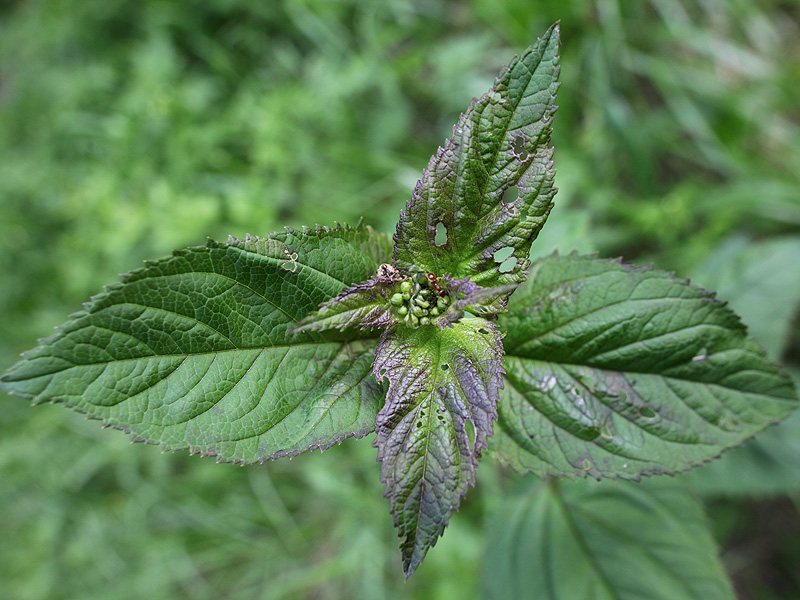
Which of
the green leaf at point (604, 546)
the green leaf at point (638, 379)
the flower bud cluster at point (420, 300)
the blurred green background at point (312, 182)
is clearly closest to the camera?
the flower bud cluster at point (420, 300)

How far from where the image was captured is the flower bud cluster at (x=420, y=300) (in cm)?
138

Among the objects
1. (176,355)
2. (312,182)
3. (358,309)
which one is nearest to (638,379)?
(358,309)

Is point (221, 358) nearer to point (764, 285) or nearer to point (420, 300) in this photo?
point (420, 300)

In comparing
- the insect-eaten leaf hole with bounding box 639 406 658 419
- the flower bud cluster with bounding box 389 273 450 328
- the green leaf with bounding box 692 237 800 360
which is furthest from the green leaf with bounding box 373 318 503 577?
the green leaf with bounding box 692 237 800 360

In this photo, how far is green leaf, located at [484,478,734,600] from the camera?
189 centimetres

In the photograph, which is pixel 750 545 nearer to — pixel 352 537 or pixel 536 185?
pixel 352 537

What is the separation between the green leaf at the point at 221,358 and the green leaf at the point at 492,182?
0.24 metres

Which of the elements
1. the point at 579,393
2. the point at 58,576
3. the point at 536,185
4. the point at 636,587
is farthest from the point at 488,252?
the point at 58,576

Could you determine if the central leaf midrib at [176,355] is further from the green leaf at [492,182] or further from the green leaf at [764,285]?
the green leaf at [764,285]

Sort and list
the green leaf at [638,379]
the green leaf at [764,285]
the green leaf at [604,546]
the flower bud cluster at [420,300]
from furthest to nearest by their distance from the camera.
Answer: the green leaf at [764,285]
the green leaf at [604,546]
the green leaf at [638,379]
the flower bud cluster at [420,300]

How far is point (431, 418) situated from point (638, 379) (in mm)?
671

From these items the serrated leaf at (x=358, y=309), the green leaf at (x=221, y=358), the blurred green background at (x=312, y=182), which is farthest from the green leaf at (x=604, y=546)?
the serrated leaf at (x=358, y=309)

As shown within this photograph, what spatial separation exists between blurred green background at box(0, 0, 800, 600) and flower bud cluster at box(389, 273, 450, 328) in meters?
1.91

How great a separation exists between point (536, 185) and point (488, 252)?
0.21m
